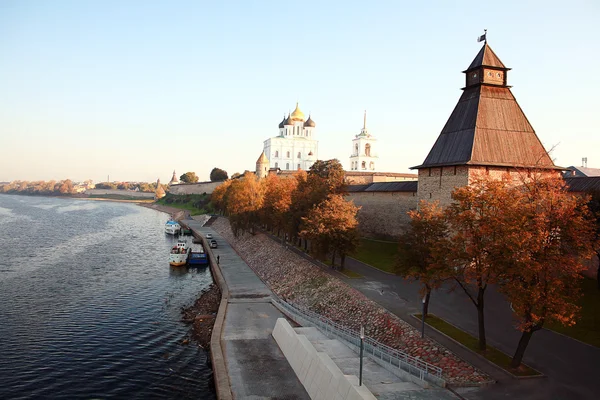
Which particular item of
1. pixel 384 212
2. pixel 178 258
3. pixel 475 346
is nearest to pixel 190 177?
pixel 178 258

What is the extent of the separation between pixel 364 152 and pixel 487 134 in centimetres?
7565

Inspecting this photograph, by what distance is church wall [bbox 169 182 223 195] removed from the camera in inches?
4389

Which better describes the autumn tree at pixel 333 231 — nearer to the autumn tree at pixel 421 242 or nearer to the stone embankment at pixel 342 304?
the stone embankment at pixel 342 304

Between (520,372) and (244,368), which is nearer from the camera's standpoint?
(520,372)

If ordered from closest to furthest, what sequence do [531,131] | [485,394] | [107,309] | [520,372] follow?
[485,394], [520,372], [107,309], [531,131]

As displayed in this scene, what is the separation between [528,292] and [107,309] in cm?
2276

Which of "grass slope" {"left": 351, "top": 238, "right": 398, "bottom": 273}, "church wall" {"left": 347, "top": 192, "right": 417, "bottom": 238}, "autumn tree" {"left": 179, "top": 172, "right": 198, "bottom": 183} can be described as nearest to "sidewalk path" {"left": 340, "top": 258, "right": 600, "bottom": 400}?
"grass slope" {"left": 351, "top": 238, "right": 398, "bottom": 273}

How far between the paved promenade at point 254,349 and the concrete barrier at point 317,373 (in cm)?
31

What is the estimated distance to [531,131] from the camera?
2892 cm

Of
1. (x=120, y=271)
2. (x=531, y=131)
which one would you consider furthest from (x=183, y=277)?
(x=531, y=131)

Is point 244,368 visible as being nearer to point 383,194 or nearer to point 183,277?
point 183,277

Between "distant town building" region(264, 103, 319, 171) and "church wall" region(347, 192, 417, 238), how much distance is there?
6628 centimetres

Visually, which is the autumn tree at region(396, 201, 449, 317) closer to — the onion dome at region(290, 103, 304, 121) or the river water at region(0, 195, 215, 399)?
the river water at region(0, 195, 215, 399)

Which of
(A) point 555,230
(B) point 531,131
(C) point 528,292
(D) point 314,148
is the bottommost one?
(C) point 528,292
